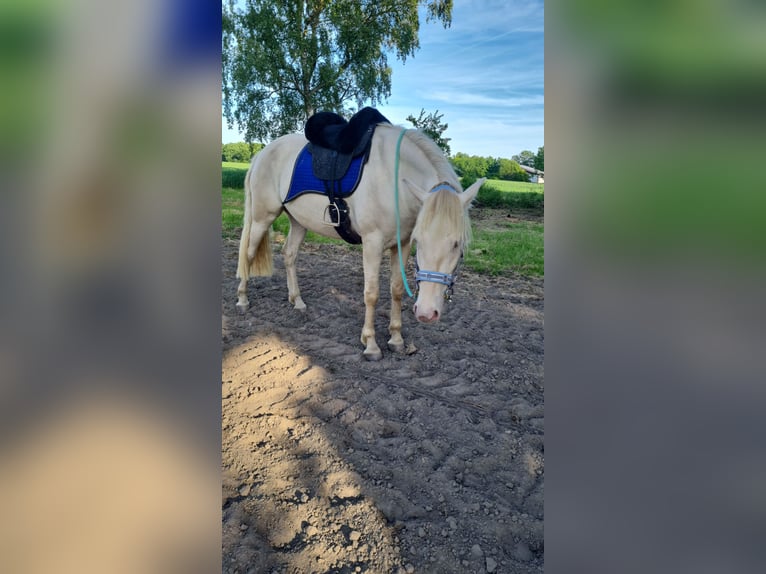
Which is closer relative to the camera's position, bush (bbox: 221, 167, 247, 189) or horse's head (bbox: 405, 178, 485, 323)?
horse's head (bbox: 405, 178, 485, 323)

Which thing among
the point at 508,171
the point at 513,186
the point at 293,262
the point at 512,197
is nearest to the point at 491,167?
the point at 508,171

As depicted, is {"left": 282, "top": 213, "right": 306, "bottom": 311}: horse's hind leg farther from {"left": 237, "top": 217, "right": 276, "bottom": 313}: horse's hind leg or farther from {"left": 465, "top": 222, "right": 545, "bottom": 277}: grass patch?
{"left": 465, "top": 222, "right": 545, "bottom": 277}: grass patch

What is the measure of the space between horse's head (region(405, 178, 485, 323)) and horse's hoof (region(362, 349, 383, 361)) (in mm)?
1011

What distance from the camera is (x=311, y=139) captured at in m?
4.07

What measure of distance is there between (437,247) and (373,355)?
52.7 inches

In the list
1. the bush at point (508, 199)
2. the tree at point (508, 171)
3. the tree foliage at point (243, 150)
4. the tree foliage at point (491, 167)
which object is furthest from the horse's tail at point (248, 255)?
the tree foliage at point (243, 150)

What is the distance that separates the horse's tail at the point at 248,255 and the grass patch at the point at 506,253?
8.58ft

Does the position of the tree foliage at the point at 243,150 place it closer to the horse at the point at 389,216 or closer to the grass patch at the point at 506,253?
the grass patch at the point at 506,253

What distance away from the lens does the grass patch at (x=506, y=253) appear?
21.5ft

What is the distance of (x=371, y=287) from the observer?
12.7ft

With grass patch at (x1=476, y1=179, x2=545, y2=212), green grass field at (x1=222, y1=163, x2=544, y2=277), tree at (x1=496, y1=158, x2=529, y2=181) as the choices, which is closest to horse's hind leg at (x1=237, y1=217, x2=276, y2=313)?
green grass field at (x1=222, y1=163, x2=544, y2=277)

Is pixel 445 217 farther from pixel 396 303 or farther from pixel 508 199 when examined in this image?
pixel 508 199

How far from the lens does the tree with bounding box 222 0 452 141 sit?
48.0 ft
